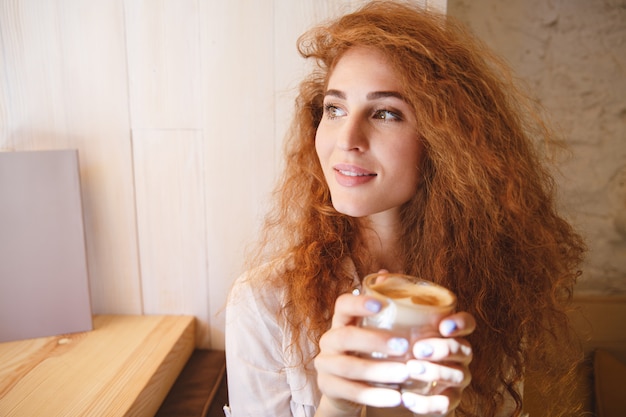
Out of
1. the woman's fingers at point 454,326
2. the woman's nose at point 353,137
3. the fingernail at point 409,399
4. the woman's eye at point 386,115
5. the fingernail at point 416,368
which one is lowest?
the fingernail at point 409,399

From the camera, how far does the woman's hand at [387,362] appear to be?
0.49 meters

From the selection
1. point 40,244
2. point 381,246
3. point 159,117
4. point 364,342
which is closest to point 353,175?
point 381,246

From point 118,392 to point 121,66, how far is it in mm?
796

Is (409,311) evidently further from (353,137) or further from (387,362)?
(353,137)

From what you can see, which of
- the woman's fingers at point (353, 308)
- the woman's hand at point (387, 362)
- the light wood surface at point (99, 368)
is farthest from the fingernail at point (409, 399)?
the light wood surface at point (99, 368)

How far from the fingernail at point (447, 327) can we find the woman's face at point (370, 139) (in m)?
0.35

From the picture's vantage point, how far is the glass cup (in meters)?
0.48

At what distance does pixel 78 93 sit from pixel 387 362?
1066mm

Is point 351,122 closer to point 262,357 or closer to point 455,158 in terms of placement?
point 455,158

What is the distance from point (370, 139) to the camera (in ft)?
2.64

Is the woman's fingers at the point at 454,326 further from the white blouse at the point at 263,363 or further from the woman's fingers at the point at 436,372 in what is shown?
the white blouse at the point at 263,363

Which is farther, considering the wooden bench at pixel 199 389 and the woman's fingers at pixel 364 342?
the wooden bench at pixel 199 389

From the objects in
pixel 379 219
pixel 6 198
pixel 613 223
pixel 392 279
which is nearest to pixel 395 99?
pixel 379 219

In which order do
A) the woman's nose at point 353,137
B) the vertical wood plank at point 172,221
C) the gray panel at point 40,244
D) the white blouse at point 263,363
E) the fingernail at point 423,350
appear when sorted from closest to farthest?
the fingernail at point 423,350, the woman's nose at point 353,137, the white blouse at point 263,363, the gray panel at point 40,244, the vertical wood plank at point 172,221
